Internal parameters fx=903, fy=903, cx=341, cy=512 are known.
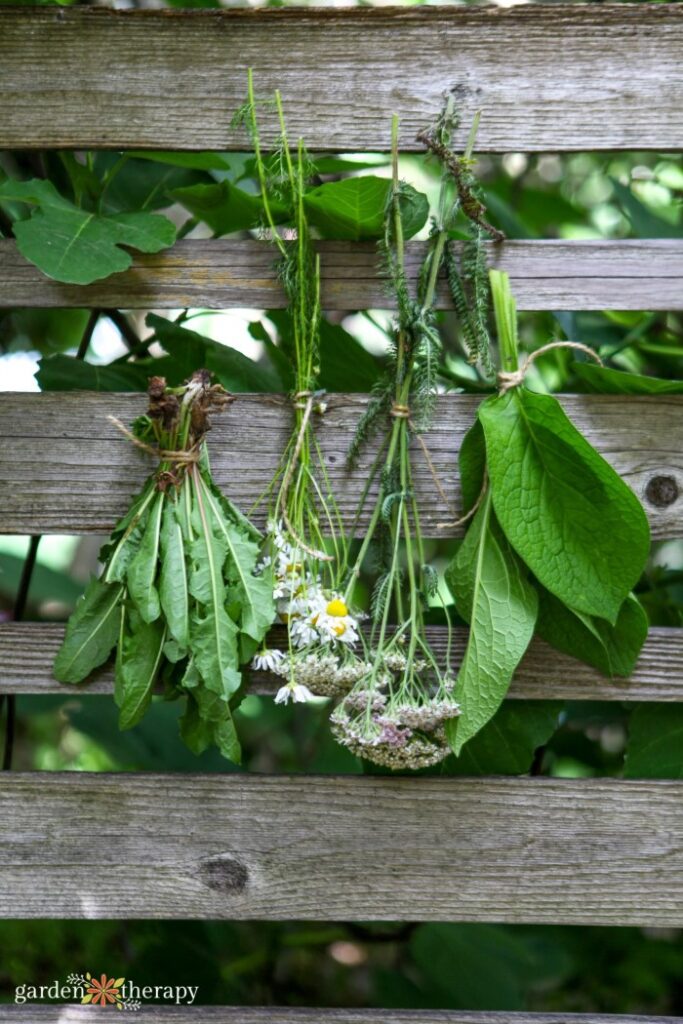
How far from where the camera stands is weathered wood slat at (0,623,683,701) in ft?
3.44

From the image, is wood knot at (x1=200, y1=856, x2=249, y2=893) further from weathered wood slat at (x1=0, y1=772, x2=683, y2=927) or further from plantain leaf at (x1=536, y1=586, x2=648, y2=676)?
plantain leaf at (x1=536, y1=586, x2=648, y2=676)

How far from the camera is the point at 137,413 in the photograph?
1050 mm

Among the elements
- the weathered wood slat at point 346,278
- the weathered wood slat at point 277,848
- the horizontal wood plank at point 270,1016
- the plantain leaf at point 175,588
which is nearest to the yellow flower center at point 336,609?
the plantain leaf at point 175,588

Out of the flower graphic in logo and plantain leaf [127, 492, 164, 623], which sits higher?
plantain leaf [127, 492, 164, 623]

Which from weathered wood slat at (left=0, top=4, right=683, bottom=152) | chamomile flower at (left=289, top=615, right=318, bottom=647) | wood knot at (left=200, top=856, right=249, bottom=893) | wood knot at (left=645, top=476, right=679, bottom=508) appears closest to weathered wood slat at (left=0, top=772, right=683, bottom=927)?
wood knot at (left=200, top=856, right=249, bottom=893)

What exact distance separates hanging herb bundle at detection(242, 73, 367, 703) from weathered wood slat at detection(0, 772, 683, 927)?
171 mm

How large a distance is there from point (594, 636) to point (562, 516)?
5.9 inches

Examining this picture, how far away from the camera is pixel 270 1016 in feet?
3.41

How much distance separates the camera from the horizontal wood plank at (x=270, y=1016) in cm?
104

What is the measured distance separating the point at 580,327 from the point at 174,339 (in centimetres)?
67

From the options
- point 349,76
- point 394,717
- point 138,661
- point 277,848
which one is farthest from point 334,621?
point 349,76

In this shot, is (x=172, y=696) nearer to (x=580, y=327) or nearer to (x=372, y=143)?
(x=372, y=143)

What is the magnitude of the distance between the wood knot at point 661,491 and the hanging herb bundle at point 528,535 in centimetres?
12

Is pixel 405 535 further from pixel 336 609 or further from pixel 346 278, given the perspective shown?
pixel 346 278
